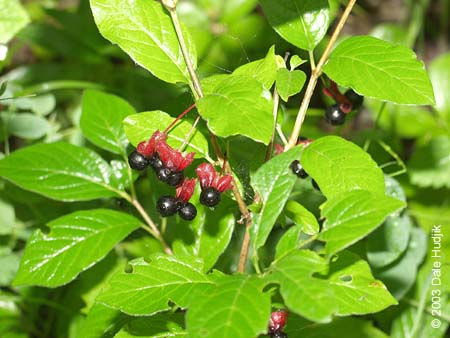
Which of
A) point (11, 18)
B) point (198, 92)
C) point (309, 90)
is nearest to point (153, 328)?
point (198, 92)

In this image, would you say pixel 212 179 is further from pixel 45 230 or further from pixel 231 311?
pixel 45 230

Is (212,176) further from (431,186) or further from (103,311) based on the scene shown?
(431,186)

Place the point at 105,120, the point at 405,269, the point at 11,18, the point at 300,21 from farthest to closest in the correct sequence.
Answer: the point at 11,18, the point at 405,269, the point at 105,120, the point at 300,21

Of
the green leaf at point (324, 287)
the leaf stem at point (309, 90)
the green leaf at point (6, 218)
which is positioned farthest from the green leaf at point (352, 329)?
the green leaf at point (6, 218)

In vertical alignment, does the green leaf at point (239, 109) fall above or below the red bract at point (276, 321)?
above

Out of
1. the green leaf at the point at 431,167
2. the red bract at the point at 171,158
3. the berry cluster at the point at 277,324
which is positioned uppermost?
the red bract at the point at 171,158

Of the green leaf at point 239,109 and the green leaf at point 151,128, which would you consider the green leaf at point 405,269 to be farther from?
the green leaf at point 239,109

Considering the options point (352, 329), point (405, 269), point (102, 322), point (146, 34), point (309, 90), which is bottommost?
point (352, 329)
